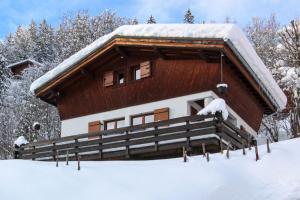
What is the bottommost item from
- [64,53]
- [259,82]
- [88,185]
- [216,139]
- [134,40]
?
[88,185]

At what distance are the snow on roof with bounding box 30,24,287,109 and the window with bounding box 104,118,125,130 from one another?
2.85m

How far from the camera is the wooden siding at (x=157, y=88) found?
18.3m

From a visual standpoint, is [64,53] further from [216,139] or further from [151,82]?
[216,139]

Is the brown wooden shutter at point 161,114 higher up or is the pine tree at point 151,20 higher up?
the pine tree at point 151,20

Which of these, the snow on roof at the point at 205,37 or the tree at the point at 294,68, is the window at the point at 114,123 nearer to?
the snow on roof at the point at 205,37

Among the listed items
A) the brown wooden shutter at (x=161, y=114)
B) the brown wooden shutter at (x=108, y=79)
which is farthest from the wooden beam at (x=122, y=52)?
the brown wooden shutter at (x=161, y=114)

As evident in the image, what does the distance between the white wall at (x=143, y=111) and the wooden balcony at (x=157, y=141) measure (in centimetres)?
72

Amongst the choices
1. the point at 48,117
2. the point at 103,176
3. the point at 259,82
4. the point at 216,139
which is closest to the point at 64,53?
the point at 48,117

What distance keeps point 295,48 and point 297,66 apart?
1417mm

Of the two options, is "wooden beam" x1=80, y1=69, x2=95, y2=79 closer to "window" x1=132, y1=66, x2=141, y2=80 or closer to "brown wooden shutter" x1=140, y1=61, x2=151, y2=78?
"window" x1=132, y1=66, x2=141, y2=80

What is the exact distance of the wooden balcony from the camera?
53.1 ft

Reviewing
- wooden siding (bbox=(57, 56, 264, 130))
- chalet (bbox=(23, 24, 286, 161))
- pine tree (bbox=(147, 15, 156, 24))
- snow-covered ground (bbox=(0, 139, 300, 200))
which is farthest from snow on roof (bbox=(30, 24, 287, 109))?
A: pine tree (bbox=(147, 15, 156, 24))

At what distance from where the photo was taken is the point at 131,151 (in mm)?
17938

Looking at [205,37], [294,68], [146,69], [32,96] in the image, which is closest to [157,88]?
[146,69]
